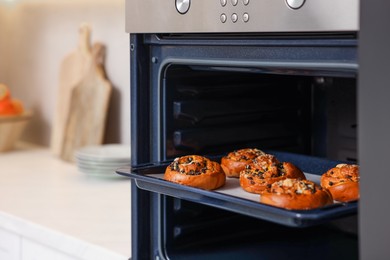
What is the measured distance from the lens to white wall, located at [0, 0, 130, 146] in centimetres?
244

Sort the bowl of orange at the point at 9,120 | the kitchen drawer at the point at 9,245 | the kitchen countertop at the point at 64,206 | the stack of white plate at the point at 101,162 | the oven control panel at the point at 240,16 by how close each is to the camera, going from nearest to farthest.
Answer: the oven control panel at the point at 240,16, the kitchen countertop at the point at 64,206, the kitchen drawer at the point at 9,245, the stack of white plate at the point at 101,162, the bowl of orange at the point at 9,120

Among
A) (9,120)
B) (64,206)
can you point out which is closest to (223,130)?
(64,206)

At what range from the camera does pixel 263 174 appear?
1157 mm

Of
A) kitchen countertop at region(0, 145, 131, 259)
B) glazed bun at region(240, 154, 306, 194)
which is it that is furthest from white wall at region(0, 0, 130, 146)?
glazed bun at region(240, 154, 306, 194)

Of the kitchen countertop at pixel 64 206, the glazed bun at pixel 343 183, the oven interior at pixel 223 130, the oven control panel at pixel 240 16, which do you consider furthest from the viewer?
the kitchen countertop at pixel 64 206

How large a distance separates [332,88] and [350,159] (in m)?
0.16

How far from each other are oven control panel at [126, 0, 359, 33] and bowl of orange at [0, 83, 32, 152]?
58.9 inches

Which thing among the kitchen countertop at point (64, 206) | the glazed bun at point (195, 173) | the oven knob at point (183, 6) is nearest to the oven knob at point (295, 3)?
the oven knob at point (183, 6)

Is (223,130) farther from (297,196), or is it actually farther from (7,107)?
(7,107)

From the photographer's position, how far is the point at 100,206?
72.7 inches

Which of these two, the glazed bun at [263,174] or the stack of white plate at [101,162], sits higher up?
the glazed bun at [263,174]

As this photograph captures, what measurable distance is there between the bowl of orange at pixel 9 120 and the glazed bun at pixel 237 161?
152cm

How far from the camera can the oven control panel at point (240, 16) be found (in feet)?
2.99

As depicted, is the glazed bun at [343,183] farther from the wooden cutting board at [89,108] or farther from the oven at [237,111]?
the wooden cutting board at [89,108]
